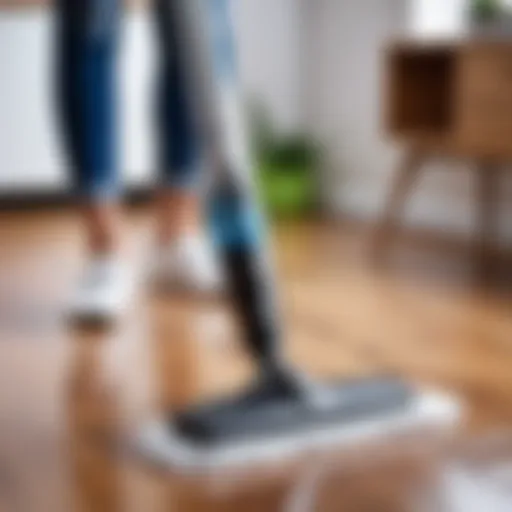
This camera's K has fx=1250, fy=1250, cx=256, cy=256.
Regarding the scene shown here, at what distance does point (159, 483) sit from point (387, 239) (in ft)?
5.77

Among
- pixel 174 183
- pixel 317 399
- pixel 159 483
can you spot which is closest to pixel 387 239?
pixel 174 183

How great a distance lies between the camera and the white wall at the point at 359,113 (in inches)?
126

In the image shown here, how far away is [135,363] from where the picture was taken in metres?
1.77

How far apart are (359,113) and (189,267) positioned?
1.30 metres

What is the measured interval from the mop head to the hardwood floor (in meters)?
0.03

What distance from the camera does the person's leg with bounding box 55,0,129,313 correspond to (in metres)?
2.00

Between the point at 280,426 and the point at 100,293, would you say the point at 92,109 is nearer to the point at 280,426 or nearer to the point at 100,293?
the point at 100,293

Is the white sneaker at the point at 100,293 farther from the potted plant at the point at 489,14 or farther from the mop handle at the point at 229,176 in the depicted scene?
the potted plant at the point at 489,14

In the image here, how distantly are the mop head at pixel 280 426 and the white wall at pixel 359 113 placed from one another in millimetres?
1692

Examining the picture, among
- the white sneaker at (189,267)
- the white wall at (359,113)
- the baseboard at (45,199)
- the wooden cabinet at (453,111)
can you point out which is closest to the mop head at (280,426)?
the white sneaker at (189,267)

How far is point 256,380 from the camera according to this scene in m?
1.47

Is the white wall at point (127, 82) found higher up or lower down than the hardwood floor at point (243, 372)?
higher up

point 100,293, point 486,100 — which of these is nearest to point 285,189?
point 486,100

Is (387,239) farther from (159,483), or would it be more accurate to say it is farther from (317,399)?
(159,483)
